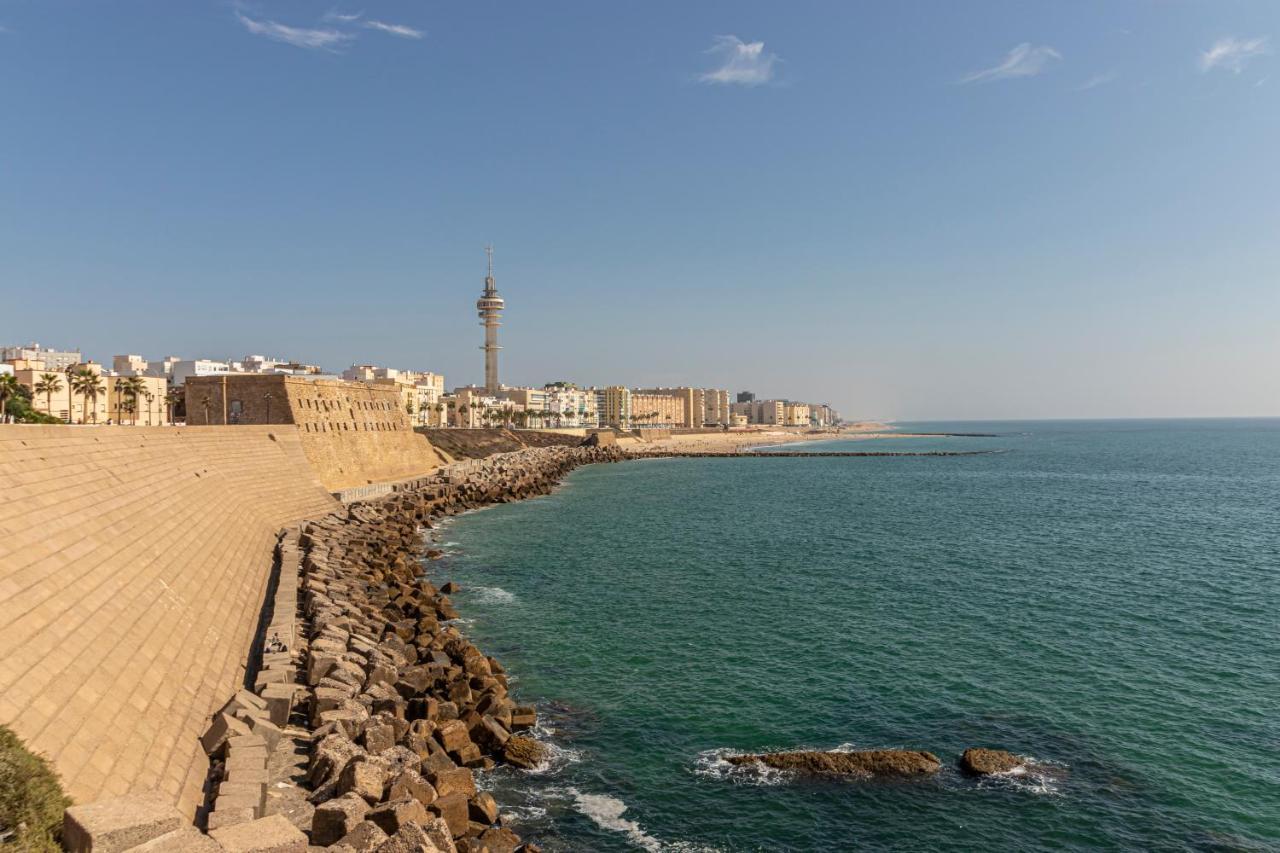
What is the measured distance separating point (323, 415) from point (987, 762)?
144 feet

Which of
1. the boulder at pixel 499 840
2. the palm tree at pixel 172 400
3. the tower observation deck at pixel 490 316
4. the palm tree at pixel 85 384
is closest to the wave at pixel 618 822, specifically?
the boulder at pixel 499 840

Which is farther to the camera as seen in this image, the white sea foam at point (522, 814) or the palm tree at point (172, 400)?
the palm tree at point (172, 400)

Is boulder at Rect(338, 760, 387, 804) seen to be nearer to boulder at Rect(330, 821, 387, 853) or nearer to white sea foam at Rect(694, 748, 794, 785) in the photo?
boulder at Rect(330, 821, 387, 853)

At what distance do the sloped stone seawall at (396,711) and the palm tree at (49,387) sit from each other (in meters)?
39.7

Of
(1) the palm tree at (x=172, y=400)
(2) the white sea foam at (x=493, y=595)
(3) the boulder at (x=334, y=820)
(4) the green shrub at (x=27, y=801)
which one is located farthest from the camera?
(1) the palm tree at (x=172, y=400)

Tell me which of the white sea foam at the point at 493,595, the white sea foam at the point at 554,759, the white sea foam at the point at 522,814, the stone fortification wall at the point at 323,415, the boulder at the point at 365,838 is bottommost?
the white sea foam at the point at 522,814

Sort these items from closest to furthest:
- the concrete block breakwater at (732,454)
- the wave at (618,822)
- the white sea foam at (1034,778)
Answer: the wave at (618,822)
the white sea foam at (1034,778)
the concrete block breakwater at (732,454)

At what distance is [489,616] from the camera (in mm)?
23312

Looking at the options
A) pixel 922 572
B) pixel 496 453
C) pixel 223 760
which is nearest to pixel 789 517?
pixel 922 572

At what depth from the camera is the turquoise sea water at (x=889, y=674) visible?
1182 cm

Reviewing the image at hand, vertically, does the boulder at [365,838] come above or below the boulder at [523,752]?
above

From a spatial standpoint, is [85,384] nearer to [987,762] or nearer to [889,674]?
[889,674]

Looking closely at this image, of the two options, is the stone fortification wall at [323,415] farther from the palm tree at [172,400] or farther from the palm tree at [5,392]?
the palm tree at [172,400]

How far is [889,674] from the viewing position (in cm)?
1786
